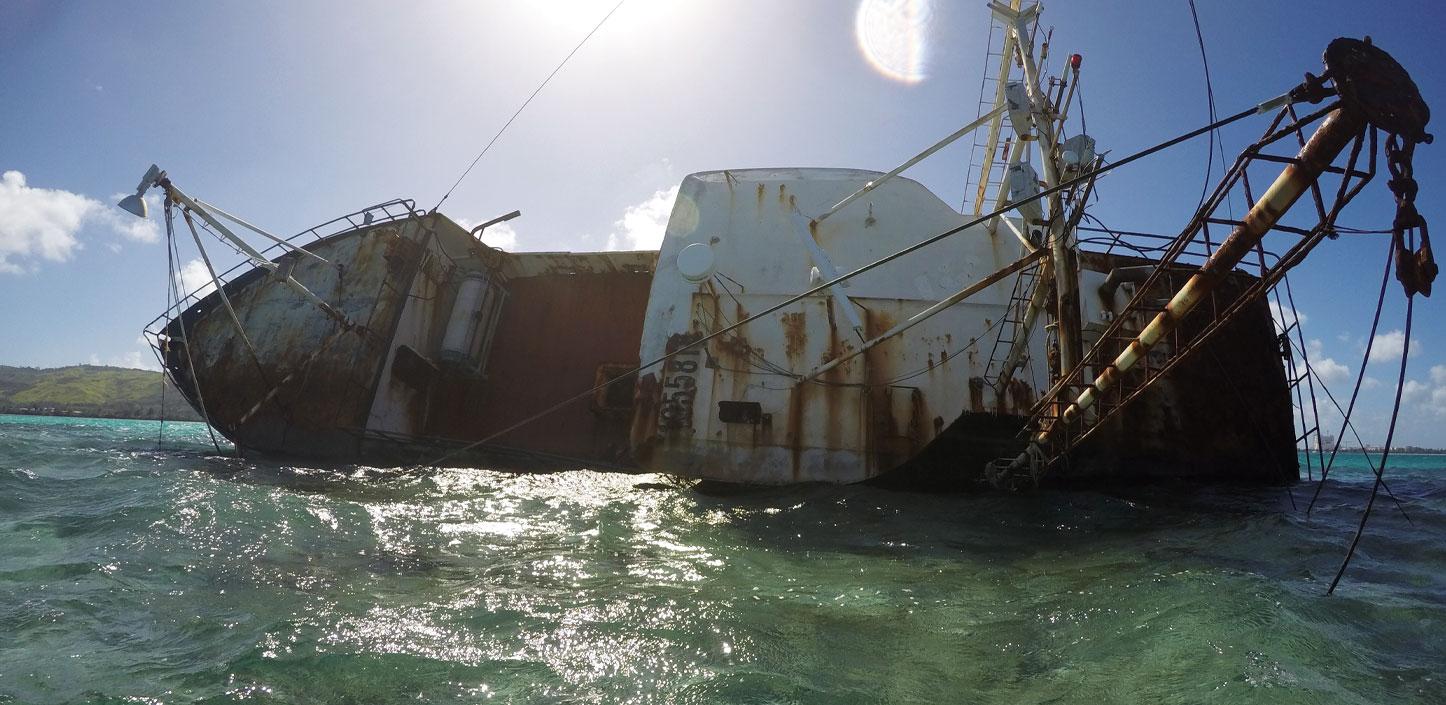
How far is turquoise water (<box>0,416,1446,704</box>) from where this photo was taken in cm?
276

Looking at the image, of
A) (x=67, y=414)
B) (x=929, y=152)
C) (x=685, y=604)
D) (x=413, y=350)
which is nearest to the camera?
(x=685, y=604)

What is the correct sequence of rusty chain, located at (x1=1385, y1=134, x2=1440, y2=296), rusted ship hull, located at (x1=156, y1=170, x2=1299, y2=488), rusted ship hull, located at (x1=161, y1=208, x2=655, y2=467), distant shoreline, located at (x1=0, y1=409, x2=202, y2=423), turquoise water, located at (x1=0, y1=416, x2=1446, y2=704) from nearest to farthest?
turquoise water, located at (x1=0, y1=416, x2=1446, y2=704) → rusty chain, located at (x1=1385, y1=134, x2=1440, y2=296) → rusted ship hull, located at (x1=156, y1=170, x2=1299, y2=488) → rusted ship hull, located at (x1=161, y1=208, x2=655, y2=467) → distant shoreline, located at (x1=0, y1=409, x2=202, y2=423)

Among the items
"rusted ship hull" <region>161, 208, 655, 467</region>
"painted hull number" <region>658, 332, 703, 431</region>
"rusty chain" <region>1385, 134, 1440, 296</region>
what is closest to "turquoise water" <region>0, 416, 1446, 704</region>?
"rusty chain" <region>1385, 134, 1440, 296</region>

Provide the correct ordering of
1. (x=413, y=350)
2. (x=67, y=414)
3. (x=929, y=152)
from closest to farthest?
(x=929, y=152)
(x=413, y=350)
(x=67, y=414)

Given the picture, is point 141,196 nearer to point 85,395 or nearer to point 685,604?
point 685,604

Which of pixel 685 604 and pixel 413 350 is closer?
pixel 685 604

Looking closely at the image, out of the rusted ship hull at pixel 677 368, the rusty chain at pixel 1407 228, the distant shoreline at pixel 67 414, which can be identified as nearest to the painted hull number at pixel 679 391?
the rusted ship hull at pixel 677 368

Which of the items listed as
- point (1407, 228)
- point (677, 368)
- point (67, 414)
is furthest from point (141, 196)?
point (67, 414)

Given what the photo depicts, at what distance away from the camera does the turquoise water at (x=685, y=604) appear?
109 inches

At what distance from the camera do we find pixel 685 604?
3928 mm

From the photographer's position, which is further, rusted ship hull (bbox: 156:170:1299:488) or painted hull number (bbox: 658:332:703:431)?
painted hull number (bbox: 658:332:703:431)

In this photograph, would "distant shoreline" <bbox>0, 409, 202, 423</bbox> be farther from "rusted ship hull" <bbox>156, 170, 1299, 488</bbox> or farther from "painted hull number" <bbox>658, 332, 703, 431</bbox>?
"painted hull number" <bbox>658, 332, 703, 431</bbox>

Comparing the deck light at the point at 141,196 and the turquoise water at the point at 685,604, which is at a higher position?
the deck light at the point at 141,196

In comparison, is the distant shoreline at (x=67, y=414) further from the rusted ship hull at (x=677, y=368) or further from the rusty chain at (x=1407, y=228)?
the rusty chain at (x=1407, y=228)
